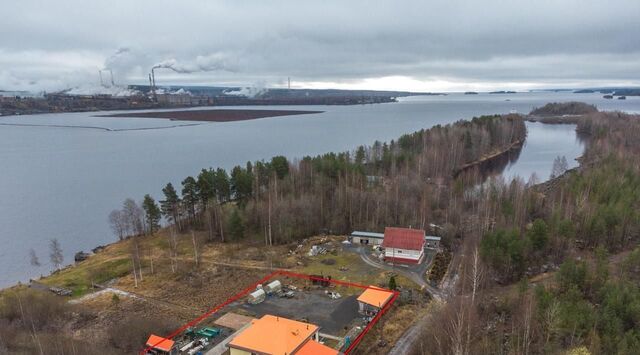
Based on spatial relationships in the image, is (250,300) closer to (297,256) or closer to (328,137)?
(297,256)

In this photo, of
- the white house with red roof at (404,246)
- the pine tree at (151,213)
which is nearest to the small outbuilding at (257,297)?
the white house with red roof at (404,246)

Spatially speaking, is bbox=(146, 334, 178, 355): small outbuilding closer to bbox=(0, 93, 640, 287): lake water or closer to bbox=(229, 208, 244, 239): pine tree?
bbox=(229, 208, 244, 239): pine tree


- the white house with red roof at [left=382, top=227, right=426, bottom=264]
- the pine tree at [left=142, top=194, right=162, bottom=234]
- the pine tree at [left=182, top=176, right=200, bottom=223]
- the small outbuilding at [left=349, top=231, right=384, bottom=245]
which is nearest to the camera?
the white house with red roof at [left=382, top=227, right=426, bottom=264]

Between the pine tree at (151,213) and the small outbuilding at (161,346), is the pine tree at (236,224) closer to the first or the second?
the pine tree at (151,213)

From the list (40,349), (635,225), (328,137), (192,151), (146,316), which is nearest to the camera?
(40,349)

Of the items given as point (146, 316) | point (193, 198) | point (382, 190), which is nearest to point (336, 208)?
point (382, 190)

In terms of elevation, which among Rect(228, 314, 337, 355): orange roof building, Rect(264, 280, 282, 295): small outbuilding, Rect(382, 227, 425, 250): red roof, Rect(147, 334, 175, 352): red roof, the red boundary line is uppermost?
Rect(382, 227, 425, 250): red roof

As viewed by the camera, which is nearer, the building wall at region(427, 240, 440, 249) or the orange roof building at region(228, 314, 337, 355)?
the orange roof building at region(228, 314, 337, 355)

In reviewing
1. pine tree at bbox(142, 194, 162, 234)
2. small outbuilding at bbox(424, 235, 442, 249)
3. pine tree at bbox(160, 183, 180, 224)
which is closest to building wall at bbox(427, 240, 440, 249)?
small outbuilding at bbox(424, 235, 442, 249)
